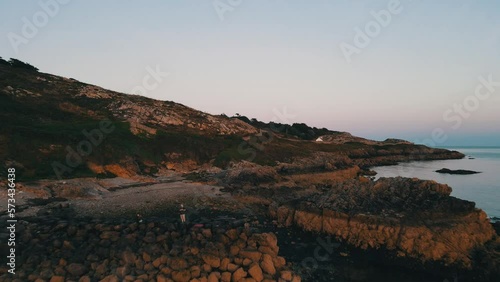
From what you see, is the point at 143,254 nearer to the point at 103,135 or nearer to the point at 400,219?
the point at 400,219

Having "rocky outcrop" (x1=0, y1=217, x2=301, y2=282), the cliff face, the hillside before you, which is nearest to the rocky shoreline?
"rocky outcrop" (x1=0, y1=217, x2=301, y2=282)

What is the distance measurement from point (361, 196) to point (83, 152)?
1346 inches

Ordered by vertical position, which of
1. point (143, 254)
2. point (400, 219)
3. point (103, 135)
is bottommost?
point (143, 254)

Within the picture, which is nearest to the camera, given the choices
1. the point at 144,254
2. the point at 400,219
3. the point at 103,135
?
the point at 144,254

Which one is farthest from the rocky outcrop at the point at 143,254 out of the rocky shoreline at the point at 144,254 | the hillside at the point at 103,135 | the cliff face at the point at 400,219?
the hillside at the point at 103,135

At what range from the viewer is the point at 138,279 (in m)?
14.2

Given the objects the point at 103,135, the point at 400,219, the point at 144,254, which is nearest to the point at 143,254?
the point at 144,254

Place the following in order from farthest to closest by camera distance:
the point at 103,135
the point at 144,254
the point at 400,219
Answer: the point at 103,135 → the point at 400,219 → the point at 144,254

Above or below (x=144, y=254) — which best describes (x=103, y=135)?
above

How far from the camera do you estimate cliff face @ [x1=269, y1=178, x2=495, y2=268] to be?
63.4 ft

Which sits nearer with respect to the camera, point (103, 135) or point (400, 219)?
point (400, 219)

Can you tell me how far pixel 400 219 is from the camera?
70.2ft

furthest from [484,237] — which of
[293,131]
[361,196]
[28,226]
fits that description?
[293,131]

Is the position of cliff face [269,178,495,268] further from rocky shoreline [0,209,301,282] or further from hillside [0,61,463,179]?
hillside [0,61,463,179]
